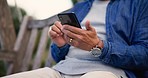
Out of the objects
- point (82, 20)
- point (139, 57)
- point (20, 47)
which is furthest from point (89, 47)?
point (20, 47)

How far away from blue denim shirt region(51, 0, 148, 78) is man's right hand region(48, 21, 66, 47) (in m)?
0.03

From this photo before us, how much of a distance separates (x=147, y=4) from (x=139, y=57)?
27 centimetres

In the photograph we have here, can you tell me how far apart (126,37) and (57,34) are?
292 millimetres

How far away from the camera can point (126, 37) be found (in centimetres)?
121

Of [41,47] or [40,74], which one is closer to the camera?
[40,74]

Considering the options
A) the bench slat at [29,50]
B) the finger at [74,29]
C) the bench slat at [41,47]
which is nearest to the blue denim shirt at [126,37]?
the finger at [74,29]

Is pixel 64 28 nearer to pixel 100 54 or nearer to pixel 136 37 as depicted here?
pixel 100 54

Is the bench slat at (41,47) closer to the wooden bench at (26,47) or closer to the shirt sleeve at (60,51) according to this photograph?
the wooden bench at (26,47)

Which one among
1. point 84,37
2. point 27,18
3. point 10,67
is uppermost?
point 84,37

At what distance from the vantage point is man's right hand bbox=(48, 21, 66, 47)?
4.02 ft

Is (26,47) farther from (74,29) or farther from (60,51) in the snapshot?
(74,29)

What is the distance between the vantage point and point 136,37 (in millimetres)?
1192

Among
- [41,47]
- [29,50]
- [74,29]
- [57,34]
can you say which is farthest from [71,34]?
[29,50]

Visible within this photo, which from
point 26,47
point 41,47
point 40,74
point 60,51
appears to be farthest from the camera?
point 26,47
